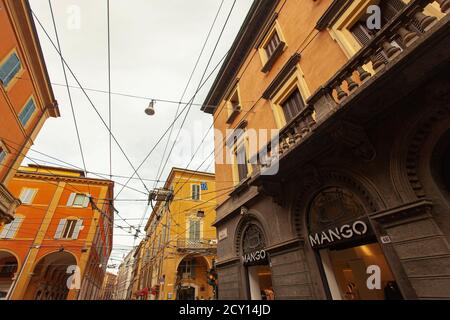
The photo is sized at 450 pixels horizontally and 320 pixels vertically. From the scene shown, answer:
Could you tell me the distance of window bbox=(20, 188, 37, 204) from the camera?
24.2 m

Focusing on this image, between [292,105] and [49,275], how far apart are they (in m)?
32.9

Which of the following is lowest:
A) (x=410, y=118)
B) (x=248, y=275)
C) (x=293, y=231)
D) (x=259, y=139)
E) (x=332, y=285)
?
(x=332, y=285)

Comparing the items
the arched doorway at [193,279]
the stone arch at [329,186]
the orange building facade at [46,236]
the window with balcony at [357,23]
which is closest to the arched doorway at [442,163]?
the stone arch at [329,186]

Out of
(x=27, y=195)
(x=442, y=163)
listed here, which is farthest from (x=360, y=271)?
(x=27, y=195)

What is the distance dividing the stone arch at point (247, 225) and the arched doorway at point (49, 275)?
917 inches

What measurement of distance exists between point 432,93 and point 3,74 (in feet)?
58.0

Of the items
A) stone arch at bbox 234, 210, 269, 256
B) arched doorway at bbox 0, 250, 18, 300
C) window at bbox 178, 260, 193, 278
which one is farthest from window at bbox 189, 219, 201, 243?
arched doorway at bbox 0, 250, 18, 300

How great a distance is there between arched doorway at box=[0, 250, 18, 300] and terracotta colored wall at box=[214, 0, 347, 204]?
2503cm

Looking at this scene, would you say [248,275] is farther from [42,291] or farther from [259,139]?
[42,291]

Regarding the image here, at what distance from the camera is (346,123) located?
436cm

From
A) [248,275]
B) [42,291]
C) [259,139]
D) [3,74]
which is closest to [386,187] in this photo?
[259,139]

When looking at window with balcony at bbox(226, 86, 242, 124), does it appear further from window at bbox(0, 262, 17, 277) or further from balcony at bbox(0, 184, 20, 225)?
window at bbox(0, 262, 17, 277)

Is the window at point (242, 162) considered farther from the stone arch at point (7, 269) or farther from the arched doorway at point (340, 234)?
the stone arch at point (7, 269)

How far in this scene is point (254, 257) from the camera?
779 centimetres
